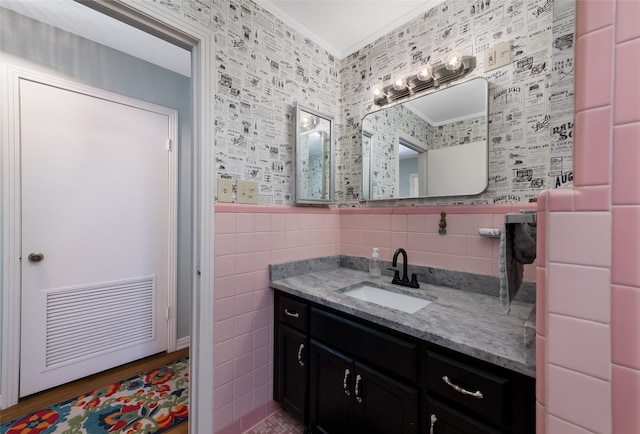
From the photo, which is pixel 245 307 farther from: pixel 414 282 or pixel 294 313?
pixel 414 282

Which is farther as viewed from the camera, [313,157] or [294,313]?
[313,157]

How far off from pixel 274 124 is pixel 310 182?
439mm

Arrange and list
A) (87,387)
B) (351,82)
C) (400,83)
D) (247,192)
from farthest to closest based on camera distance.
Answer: (351,82), (87,387), (400,83), (247,192)

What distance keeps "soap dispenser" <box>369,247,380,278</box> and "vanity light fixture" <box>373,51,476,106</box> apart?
101cm

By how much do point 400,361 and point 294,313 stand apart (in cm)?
64

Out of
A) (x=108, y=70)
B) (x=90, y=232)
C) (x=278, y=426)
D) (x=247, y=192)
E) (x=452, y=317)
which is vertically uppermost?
(x=108, y=70)

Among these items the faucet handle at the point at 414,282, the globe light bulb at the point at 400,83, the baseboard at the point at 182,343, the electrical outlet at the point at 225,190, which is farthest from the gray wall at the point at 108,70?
the globe light bulb at the point at 400,83

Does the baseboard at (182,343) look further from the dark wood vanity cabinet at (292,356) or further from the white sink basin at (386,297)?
the white sink basin at (386,297)

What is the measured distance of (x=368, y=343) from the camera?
1066 mm

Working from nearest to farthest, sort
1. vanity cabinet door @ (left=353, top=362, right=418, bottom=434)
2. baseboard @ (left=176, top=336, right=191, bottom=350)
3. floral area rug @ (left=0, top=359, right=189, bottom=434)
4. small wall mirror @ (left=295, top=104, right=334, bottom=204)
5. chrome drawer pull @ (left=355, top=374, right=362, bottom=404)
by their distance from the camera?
vanity cabinet door @ (left=353, top=362, right=418, bottom=434) → chrome drawer pull @ (left=355, top=374, right=362, bottom=404) → floral area rug @ (left=0, top=359, right=189, bottom=434) → small wall mirror @ (left=295, top=104, right=334, bottom=204) → baseboard @ (left=176, top=336, right=191, bottom=350)

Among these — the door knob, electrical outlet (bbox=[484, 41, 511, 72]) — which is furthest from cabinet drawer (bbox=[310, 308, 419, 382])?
the door knob

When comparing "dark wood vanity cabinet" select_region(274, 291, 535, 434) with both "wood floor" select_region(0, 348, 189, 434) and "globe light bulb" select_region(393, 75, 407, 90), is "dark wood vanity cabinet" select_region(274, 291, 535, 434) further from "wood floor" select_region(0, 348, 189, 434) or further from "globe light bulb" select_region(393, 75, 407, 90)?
"globe light bulb" select_region(393, 75, 407, 90)

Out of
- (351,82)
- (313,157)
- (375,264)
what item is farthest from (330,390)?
(351,82)

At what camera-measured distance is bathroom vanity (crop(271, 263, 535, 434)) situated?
0.75m
